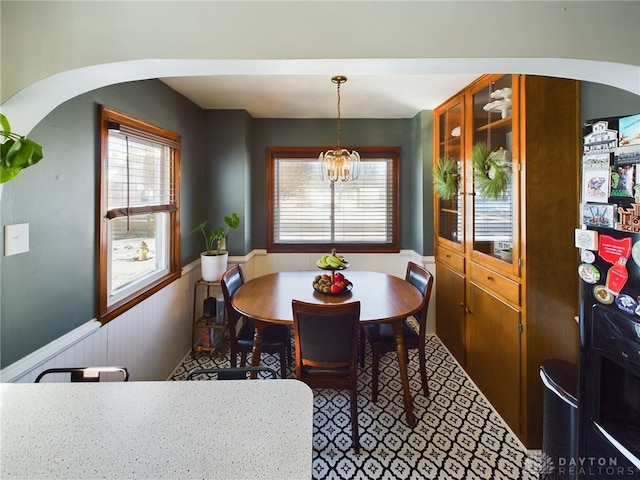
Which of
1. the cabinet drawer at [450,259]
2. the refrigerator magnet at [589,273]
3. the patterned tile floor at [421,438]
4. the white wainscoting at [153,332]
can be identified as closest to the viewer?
the refrigerator magnet at [589,273]

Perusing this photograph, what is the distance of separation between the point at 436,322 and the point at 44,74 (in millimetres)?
3492

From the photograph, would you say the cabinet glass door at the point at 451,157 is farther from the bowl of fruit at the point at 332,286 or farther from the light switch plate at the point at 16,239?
the light switch plate at the point at 16,239

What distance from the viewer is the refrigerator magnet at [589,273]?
1.13 m

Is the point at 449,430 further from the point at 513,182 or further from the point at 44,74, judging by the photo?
the point at 44,74

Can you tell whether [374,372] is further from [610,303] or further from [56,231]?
[56,231]

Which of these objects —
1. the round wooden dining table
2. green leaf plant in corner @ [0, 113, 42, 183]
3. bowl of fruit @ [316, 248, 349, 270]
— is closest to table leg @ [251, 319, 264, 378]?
the round wooden dining table

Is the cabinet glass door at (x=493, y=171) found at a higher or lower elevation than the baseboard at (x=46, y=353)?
higher

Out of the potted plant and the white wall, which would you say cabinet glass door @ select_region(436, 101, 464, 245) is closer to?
the white wall

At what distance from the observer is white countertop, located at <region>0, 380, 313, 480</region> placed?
750 millimetres

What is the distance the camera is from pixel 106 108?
1.91m

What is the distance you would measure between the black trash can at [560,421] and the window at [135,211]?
2371mm

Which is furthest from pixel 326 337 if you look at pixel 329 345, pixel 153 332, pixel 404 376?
pixel 153 332

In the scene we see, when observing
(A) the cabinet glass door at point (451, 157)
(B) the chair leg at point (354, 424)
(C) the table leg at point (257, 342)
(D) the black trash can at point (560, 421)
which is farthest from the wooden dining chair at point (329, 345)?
(A) the cabinet glass door at point (451, 157)

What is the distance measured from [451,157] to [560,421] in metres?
2.15
